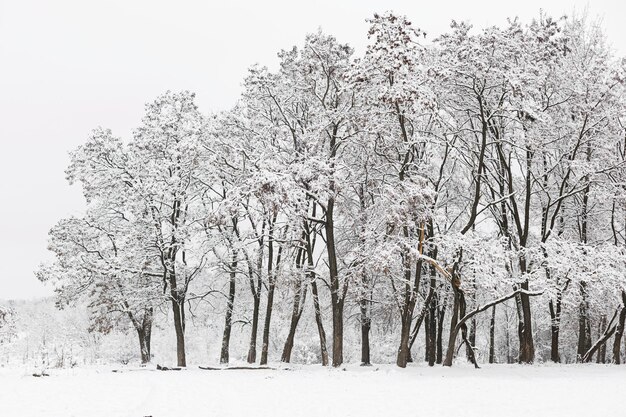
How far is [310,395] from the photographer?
1309 cm

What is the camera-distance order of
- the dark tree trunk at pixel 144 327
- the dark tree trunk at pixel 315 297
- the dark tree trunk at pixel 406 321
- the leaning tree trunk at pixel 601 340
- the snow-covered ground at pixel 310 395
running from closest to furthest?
the snow-covered ground at pixel 310 395 < the dark tree trunk at pixel 406 321 < the dark tree trunk at pixel 315 297 < the leaning tree trunk at pixel 601 340 < the dark tree trunk at pixel 144 327

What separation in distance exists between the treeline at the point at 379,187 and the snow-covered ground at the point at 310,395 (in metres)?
4.17

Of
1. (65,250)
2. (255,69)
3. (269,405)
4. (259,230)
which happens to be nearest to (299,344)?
(259,230)

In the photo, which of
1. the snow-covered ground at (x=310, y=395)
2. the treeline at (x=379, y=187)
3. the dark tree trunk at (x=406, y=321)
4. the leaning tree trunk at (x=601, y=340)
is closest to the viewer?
the snow-covered ground at (x=310, y=395)

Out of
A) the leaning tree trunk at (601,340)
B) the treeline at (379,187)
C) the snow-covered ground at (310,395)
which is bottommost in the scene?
the snow-covered ground at (310,395)

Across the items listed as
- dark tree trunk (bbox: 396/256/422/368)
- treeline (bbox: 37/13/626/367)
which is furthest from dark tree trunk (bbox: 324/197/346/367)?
dark tree trunk (bbox: 396/256/422/368)

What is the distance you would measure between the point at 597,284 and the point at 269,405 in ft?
45.2

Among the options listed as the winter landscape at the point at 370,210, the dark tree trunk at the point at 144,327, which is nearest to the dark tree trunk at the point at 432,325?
the winter landscape at the point at 370,210

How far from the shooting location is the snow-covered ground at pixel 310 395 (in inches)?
423

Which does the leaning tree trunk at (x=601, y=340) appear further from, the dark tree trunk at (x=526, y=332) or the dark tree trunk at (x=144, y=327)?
the dark tree trunk at (x=144, y=327)

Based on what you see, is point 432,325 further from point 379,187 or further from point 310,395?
point 310,395

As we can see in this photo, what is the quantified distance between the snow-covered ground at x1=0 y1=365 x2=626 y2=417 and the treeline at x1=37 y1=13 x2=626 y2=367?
13.7 ft

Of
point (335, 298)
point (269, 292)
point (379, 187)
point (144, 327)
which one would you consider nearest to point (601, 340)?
point (335, 298)

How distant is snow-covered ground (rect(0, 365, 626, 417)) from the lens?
1075 cm
